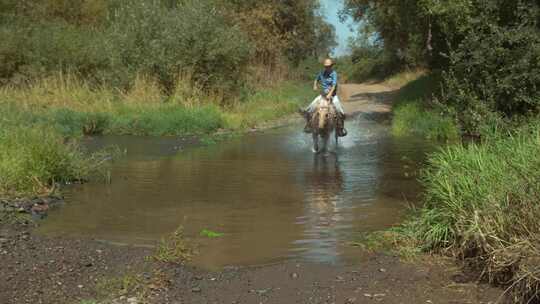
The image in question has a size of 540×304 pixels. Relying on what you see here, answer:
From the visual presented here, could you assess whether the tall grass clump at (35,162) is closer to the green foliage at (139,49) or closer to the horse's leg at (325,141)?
the horse's leg at (325,141)

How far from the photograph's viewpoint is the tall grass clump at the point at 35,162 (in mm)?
9727

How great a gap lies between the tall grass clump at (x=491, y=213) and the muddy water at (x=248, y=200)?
1044mm

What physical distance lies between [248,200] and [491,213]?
4607 millimetres

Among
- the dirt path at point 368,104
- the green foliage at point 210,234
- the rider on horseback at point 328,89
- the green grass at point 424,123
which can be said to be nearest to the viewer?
the green foliage at point 210,234

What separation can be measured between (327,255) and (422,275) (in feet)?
3.86

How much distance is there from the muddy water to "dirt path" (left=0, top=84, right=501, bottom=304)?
0.49 m

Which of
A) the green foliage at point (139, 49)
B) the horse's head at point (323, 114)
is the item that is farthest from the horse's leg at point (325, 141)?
the green foliage at point (139, 49)

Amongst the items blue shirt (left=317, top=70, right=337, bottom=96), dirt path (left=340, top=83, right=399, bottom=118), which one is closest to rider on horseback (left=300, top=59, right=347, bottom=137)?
blue shirt (left=317, top=70, right=337, bottom=96)

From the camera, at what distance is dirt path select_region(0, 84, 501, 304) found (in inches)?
233

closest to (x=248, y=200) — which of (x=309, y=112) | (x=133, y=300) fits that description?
(x=133, y=300)

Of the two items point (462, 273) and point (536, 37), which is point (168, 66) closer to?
point (536, 37)

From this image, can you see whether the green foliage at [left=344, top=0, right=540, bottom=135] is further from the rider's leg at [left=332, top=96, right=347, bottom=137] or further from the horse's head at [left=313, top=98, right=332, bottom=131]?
the horse's head at [left=313, top=98, right=332, bottom=131]

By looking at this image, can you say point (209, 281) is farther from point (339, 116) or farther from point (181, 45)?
point (181, 45)

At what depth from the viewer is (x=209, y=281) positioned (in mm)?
6410
